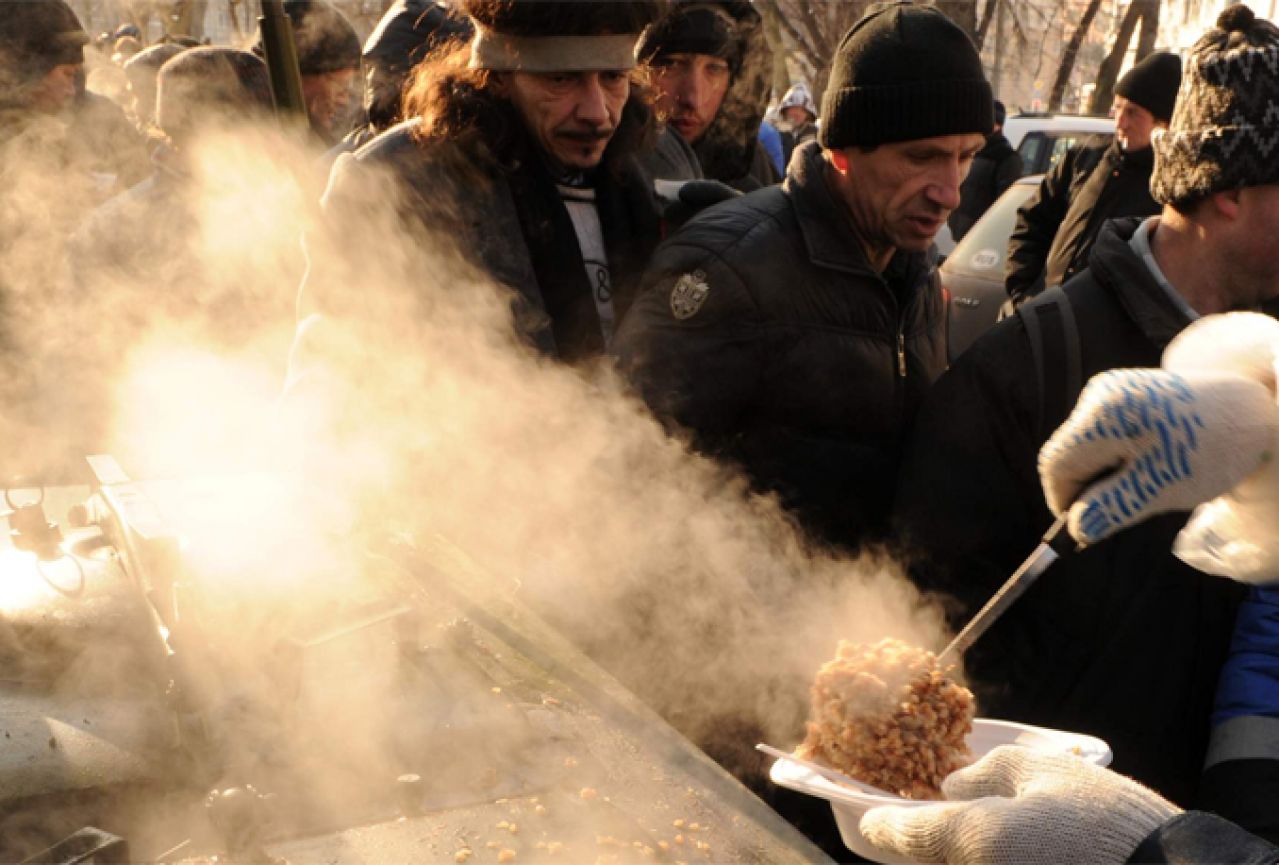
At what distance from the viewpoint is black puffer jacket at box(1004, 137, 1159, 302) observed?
5660mm

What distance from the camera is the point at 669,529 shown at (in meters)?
2.91

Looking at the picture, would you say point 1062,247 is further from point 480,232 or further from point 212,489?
point 212,489

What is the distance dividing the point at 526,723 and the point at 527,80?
63.3 inches

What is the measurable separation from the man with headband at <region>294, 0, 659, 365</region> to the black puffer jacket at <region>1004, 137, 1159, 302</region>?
287 cm

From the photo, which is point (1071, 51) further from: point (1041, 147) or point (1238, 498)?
point (1238, 498)

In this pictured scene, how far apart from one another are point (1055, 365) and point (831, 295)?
0.52 metres

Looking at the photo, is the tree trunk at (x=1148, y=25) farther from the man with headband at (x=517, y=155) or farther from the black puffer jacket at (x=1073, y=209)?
the man with headband at (x=517, y=155)

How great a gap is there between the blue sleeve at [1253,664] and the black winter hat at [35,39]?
5.29 m

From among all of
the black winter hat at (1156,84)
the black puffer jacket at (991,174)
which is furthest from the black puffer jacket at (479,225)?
the black puffer jacket at (991,174)

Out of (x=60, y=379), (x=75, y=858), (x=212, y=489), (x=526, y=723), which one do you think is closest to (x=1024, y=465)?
(x=526, y=723)

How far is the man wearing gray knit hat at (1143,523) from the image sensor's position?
7.91 feet

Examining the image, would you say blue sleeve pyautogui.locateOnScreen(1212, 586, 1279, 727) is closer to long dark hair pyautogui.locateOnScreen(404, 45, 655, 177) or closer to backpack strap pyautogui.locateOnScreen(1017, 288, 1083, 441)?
backpack strap pyautogui.locateOnScreen(1017, 288, 1083, 441)

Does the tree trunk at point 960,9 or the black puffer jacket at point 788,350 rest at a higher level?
the tree trunk at point 960,9

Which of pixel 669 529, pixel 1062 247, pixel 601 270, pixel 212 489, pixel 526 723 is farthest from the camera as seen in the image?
pixel 1062 247
